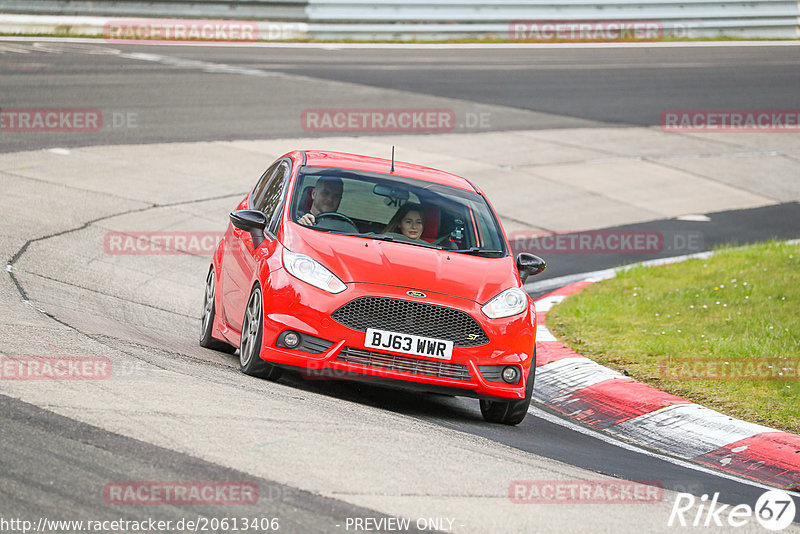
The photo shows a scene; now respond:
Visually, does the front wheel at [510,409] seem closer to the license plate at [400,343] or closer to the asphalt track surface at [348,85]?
the license plate at [400,343]

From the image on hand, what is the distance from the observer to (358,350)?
23.2ft

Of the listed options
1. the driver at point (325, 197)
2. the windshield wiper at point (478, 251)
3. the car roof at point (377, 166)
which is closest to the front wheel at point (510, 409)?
the windshield wiper at point (478, 251)

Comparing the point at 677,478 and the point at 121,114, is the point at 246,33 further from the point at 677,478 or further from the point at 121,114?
the point at 677,478

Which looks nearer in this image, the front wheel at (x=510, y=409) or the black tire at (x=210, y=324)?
the front wheel at (x=510, y=409)

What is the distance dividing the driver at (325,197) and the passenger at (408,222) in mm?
428

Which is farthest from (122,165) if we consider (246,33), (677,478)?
(246,33)

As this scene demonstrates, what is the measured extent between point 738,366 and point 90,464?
18.4 feet

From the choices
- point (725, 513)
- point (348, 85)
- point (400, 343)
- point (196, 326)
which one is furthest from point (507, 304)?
point (348, 85)

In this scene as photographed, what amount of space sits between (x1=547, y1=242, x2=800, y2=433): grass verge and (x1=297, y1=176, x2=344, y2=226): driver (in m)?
2.73

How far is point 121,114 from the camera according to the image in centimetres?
1875

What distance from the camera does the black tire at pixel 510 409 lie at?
24.7ft

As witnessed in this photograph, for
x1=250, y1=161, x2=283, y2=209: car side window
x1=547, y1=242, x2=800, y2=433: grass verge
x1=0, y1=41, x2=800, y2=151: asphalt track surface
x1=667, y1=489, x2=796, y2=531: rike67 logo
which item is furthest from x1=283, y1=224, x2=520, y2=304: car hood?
x1=0, y1=41, x2=800, y2=151: asphalt track surface

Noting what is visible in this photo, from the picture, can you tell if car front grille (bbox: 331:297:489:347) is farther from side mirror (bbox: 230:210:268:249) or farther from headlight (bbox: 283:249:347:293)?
side mirror (bbox: 230:210:268:249)

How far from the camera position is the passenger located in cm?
Answer: 822
